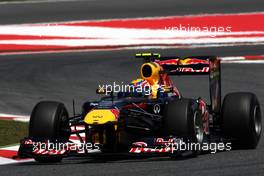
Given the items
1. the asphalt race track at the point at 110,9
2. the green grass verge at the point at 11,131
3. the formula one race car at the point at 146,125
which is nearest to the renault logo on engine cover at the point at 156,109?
the formula one race car at the point at 146,125

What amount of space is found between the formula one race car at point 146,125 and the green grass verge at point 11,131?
6.48 feet

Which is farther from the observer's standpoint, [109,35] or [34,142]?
[109,35]

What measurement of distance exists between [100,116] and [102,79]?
396 inches

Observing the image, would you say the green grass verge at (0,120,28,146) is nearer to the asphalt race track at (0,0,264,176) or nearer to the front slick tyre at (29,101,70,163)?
the asphalt race track at (0,0,264,176)

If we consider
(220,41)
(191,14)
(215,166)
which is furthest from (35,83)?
(215,166)

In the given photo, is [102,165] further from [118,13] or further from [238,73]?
[118,13]

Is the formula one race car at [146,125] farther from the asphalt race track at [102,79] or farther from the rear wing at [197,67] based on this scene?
the rear wing at [197,67]

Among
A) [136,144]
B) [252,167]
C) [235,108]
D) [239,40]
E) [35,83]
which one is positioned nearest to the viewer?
[252,167]

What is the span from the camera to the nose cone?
11.1 m

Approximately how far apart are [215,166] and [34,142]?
218 centimetres

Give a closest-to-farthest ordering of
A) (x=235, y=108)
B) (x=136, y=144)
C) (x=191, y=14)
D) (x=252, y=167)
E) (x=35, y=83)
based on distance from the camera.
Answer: (x=252, y=167)
(x=136, y=144)
(x=235, y=108)
(x=35, y=83)
(x=191, y=14)

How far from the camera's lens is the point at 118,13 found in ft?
97.8

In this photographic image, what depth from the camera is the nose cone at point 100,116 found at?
11.1 m

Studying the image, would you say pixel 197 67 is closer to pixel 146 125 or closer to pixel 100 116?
pixel 146 125
